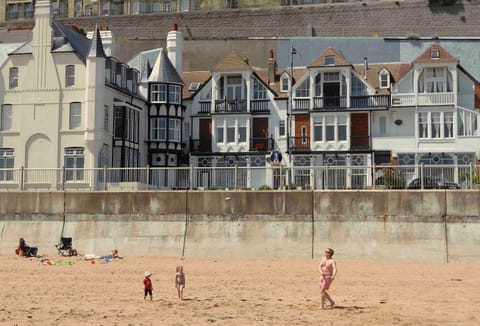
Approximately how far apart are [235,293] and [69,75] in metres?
26.3

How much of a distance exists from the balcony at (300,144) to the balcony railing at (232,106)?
393 centimetres

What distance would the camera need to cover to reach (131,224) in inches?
1468

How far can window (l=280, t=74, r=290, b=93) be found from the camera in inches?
2201

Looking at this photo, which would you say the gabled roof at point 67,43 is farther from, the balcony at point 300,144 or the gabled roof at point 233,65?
the balcony at point 300,144

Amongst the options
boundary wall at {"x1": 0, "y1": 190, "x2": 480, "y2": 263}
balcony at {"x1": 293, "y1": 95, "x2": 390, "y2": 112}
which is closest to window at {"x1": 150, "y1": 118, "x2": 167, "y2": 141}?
balcony at {"x1": 293, "y1": 95, "x2": 390, "y2": 112}

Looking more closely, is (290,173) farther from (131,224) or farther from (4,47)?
(4,47)

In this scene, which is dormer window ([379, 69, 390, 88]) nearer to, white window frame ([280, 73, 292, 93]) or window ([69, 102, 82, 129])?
white window frame ([280, 73, 292, 93])

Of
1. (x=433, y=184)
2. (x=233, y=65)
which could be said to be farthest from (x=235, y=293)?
(x=233, y=65)

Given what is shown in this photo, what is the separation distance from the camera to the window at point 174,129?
2147 inches

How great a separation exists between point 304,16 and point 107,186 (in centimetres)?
4749

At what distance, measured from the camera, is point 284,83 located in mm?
56156

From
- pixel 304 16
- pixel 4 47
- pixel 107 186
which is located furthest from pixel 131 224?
pixel 304 16

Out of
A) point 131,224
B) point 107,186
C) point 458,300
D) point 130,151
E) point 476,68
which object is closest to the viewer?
point 458,300

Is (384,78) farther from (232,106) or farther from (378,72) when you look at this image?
(232,106)
